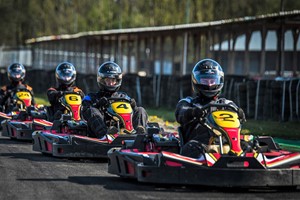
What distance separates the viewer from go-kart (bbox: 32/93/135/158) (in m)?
12.6

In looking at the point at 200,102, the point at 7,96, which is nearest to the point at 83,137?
the point at 200,102

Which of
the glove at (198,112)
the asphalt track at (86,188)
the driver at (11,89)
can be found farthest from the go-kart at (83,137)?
the driver at (11,89)

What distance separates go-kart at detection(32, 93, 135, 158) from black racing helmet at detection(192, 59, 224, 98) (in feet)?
6.78

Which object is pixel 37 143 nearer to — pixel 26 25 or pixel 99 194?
pixel 99 194

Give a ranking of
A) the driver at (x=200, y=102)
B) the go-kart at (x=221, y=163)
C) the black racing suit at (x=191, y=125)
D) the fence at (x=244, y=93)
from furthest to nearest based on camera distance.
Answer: the fence at (x=244, y=93)
the driver at (x=200, y=102)
the black racing suit at (x=191, y=125)
the go-kart at (x=221, y=163)

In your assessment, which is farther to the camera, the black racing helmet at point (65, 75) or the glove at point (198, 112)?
the black racing helmet at point (65, 75)

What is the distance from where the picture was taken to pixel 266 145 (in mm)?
10570

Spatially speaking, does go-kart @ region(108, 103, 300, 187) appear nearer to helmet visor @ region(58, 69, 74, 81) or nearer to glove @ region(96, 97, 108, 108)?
glove @ region(96, 97, 108, 108)

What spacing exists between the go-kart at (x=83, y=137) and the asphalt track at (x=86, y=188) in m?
0.65

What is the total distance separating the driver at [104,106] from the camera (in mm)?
13258

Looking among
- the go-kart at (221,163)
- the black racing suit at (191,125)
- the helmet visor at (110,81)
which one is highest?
the helmet visor at (110,81)

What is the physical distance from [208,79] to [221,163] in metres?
1.73

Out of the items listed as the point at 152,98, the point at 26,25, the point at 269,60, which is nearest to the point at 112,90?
the point at 152,98

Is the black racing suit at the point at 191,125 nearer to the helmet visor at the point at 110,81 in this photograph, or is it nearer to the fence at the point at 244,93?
the helmet visor at the point at 110,81
